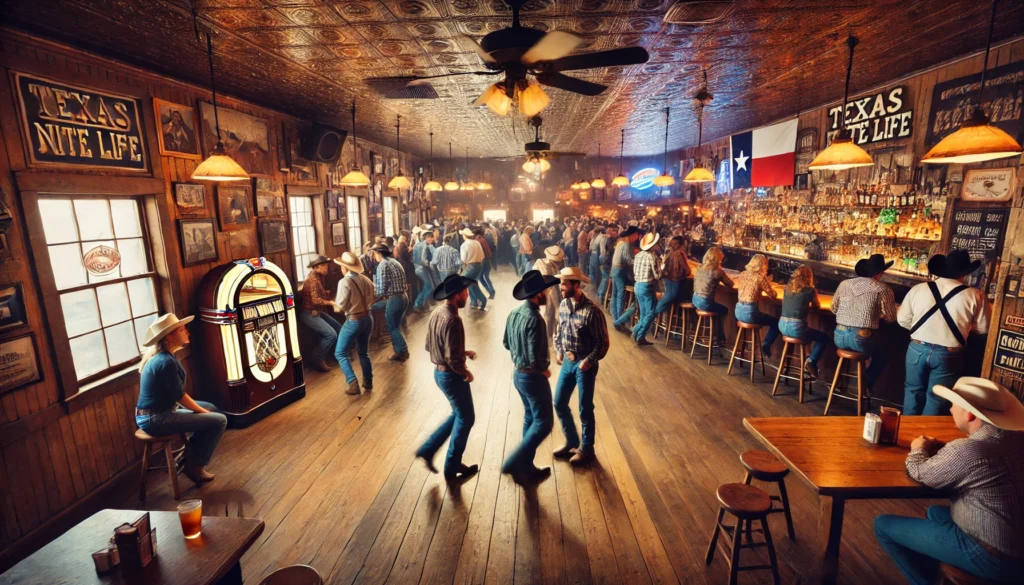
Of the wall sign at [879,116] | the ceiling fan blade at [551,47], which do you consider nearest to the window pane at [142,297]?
the ceiling fan blade at [551,47]

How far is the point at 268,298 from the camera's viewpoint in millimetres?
5016

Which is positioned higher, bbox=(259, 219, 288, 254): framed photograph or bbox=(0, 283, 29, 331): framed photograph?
bbox=(259, 219, 288, 254): framed photograph

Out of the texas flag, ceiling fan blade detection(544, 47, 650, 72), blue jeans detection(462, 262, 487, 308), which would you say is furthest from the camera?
blue jeans detection(462, 262, 487, 308)

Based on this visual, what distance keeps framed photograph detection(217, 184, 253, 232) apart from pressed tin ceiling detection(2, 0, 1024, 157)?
1085 millimetres

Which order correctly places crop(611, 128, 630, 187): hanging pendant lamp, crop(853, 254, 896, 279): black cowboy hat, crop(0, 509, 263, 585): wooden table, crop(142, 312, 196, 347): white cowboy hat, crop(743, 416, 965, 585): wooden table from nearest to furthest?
crop(0, 509, 263, 585): wooden table, crop(743, 416, 965, 585): wooden table, crop(142, 312, 196, 347): white cowboy hat, crop(853, 254, 896, 279): black cowboy hat, crop(611, 128, 630, 187): hanging pendant lamp

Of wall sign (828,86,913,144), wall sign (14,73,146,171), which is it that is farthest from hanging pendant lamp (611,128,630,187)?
wall sign (14,73,146,171)

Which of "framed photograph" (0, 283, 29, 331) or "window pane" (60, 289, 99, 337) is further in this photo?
"window pane" (60, 289, 99, 337)

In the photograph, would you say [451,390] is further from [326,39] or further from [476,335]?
[476,335]

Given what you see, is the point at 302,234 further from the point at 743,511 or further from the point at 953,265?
the point at 953,265

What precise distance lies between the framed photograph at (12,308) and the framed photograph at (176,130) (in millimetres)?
1750

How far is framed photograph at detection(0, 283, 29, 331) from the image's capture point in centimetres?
303

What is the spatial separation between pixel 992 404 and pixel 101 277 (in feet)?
19.6

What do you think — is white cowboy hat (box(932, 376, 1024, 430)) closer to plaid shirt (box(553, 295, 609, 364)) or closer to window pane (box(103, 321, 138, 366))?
plaid shirt (box(553, 295, 609, 364))

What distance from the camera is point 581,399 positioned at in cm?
Answer: 402
